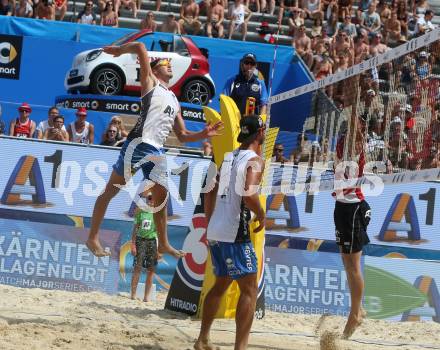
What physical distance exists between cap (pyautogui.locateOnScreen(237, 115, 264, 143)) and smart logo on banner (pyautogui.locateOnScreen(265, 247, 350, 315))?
3979 mm

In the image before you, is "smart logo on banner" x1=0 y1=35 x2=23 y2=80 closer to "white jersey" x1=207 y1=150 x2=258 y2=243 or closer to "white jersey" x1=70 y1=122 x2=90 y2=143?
"white jersey" x1=70 y1=122 x2=90 y2=143

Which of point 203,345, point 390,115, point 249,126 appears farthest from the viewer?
point 390,115

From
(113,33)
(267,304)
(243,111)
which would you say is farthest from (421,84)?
(113,33)

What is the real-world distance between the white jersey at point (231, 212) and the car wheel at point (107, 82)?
9.22m

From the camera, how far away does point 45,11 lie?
17.2 m

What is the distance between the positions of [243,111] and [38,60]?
7.07 metres

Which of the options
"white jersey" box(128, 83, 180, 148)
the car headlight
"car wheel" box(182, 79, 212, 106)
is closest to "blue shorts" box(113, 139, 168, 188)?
"white jersey" box(128, 83, 180, 148)

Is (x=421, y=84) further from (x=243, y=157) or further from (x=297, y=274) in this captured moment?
(x=297, y=274)

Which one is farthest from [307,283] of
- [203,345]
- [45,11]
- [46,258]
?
[45,11]

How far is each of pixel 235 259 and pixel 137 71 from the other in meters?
9.66

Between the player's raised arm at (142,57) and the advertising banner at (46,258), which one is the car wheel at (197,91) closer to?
the advertising banner at (46,258)

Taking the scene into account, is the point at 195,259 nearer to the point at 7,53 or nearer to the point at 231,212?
the point at 231,212

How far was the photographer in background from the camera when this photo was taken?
1720cm

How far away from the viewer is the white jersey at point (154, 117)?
7.64m
